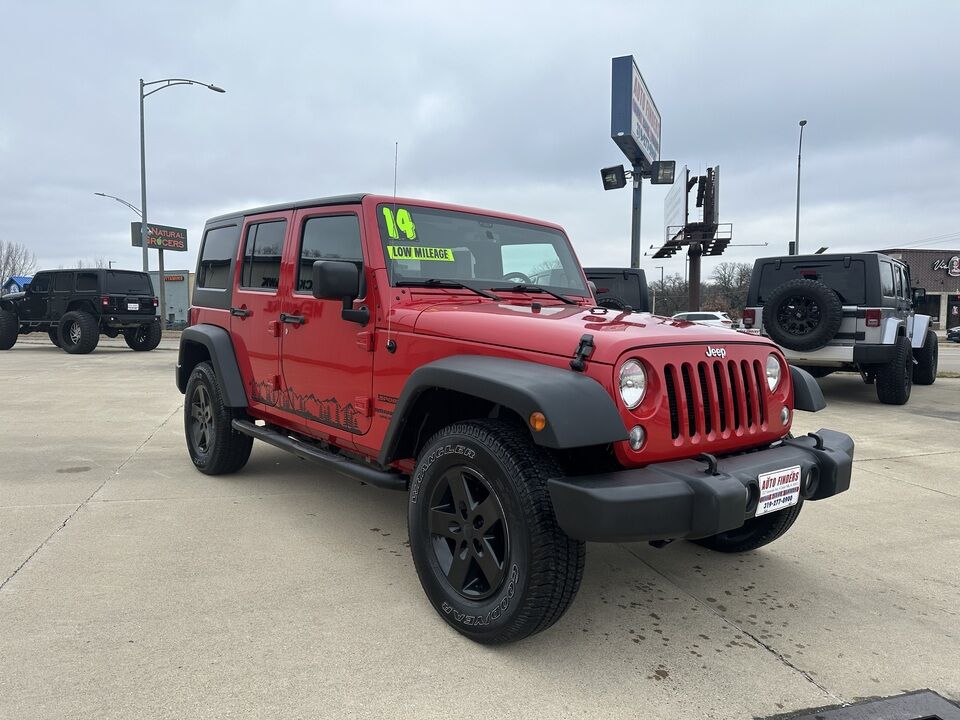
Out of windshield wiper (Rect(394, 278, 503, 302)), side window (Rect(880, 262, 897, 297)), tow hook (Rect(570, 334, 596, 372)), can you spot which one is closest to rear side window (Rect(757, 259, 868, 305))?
side window (Rect(880, 262, 897, 297))

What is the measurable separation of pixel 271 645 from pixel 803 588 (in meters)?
2.37

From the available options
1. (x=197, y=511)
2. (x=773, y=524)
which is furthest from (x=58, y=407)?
(x=773, y=524)

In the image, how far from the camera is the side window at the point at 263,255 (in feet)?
13.7

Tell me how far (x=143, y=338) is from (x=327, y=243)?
16036 millimetres

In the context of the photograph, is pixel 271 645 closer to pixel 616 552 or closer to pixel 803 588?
pixel 616 552

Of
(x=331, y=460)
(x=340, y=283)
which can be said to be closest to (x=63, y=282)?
(x=331, y=460)

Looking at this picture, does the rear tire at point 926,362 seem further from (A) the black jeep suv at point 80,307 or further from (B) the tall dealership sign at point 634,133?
(A) the black jeep suv at point 80,307

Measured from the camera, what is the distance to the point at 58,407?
8016 mm

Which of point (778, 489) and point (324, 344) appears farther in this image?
point (324, 344)

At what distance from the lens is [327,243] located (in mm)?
3754

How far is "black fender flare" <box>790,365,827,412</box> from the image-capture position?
10.2ft

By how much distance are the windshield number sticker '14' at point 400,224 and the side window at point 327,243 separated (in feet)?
0.55

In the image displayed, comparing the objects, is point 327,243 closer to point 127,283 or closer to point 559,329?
point 559,329

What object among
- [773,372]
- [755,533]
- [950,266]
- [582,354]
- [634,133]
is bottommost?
[755,533]
